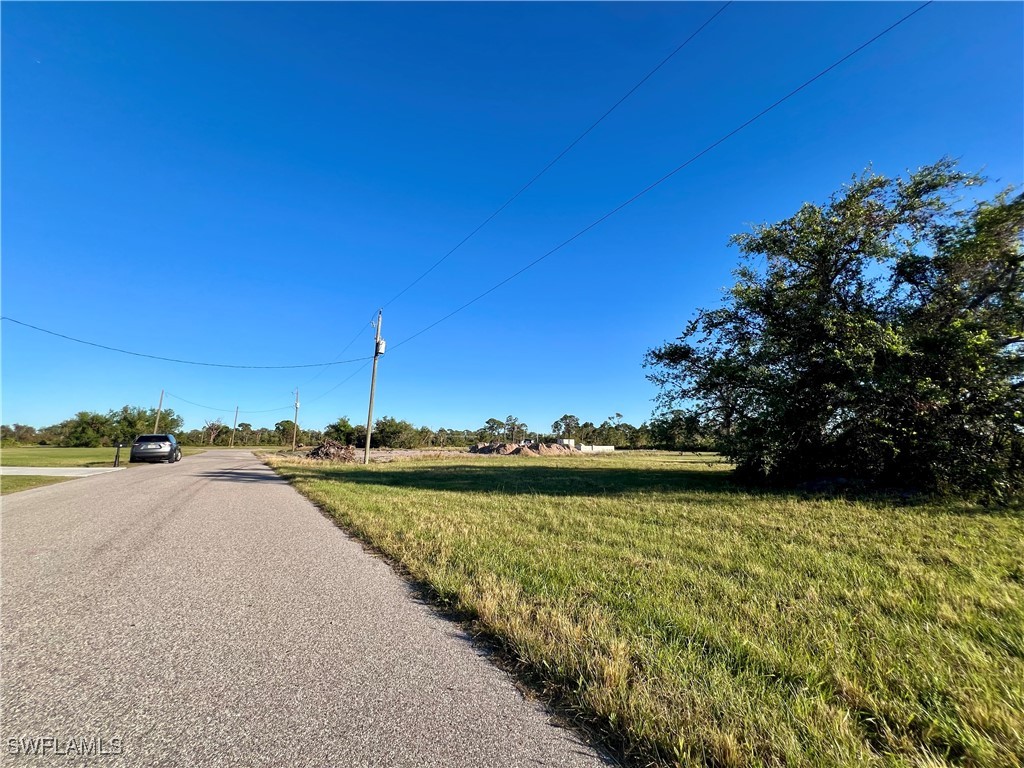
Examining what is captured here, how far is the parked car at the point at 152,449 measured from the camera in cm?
2528

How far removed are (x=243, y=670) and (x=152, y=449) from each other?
2985 centimetres

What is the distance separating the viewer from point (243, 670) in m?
2.72

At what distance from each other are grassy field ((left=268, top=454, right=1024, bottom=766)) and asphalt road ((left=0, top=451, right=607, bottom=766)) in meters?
0.40

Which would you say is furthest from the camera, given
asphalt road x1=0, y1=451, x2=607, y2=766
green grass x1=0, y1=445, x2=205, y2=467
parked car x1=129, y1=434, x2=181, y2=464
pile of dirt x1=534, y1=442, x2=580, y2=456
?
pile of dirt x1=534, y1=442, x2=580, y2=456

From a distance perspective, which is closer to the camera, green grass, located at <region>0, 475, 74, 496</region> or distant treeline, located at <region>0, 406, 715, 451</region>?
green grass, located at <region>0, 475, 74, 496</region>

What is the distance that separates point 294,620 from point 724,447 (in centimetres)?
1193

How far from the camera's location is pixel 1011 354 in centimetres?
987

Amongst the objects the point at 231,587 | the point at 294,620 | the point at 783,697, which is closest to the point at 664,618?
the point at 783,697

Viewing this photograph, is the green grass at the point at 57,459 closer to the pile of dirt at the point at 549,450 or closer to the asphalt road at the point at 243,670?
the asphalt road at the point at 243,670

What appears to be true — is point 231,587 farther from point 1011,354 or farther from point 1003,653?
point 1011,354

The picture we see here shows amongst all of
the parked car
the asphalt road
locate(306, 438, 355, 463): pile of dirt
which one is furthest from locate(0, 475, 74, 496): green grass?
locate(306, 438, 355, 463): pile of dirt

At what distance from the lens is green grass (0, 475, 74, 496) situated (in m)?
11.7

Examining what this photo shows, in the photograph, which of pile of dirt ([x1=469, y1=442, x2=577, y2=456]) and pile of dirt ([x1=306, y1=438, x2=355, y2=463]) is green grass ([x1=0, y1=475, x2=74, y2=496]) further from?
pile of dirt ([x1=469, y1=442, x2=577, y2=456])

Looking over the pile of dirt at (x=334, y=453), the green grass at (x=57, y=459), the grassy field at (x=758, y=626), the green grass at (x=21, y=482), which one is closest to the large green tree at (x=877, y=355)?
the grassy field at (x=758, y=626)
